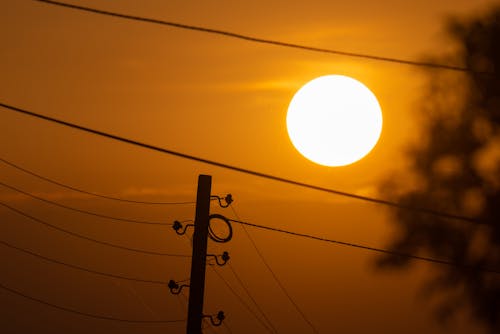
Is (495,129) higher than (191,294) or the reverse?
higher

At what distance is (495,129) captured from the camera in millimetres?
19922

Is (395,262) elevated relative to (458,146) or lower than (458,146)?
lower

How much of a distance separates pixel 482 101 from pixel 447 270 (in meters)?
4.30

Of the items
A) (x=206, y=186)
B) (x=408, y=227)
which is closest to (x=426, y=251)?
(x=408, y=227)

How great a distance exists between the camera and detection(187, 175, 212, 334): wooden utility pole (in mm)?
13289

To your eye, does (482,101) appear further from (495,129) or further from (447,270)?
(447,270)

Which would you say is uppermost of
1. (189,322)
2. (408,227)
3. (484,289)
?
(408,227)

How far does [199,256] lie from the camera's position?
13.6 metres

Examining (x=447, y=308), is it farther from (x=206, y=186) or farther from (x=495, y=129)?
(x=206, y=186)

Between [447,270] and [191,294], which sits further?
[447,270]

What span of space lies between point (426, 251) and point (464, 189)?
6.17 feet

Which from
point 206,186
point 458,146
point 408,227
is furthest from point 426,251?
point 206,186

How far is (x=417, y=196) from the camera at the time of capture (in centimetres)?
1980

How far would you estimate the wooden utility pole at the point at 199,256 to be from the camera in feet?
43.6
